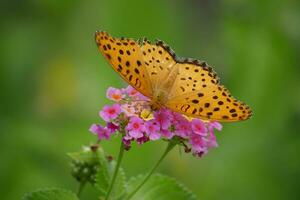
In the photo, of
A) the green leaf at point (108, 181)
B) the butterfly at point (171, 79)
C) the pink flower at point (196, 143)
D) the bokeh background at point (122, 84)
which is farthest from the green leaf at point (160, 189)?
the bokeh background at point (122, 84)

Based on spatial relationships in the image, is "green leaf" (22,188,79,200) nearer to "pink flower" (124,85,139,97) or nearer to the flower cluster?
the flower cluster

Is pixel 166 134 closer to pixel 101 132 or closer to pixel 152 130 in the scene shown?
pixel 152 130

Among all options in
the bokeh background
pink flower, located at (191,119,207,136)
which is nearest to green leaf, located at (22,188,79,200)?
pink flower, located at (191,119,207,136)

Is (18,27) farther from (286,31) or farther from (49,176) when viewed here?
(286,31)

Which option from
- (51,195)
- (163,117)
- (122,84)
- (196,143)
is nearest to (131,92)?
(163,117)

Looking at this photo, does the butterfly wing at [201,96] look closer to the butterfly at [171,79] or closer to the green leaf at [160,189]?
the butterfly at [171,79]

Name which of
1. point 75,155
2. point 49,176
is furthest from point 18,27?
point 75,155

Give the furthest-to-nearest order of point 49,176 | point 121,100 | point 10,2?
1. point 10,2
2. point 49,176
3. point 121,100
